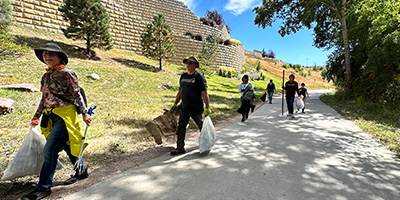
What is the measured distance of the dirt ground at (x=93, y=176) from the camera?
2.60 metres

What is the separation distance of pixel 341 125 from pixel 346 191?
5.13 metres

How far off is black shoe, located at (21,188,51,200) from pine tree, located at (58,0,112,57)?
16.2 metres

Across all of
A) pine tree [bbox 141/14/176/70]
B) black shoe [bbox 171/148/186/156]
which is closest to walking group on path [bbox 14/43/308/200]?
black shoe [bbox 171/148/186/156]

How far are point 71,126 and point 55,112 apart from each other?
257 millimetres

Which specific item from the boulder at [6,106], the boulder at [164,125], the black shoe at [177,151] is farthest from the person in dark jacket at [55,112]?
the boulder at [6,106]

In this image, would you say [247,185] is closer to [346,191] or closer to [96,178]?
[346,191]

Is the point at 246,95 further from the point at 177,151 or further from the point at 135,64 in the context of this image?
the point at 135,64

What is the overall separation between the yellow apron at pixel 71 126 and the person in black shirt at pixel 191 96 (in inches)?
69.2

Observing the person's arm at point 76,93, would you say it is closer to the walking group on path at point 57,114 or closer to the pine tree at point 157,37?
the walking group on path at point 57,114

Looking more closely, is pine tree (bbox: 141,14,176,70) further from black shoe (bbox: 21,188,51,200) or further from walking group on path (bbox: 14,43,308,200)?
black shoe (bbox: 21,188,51,200)

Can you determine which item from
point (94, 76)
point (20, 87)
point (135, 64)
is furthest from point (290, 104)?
point (135, 64)

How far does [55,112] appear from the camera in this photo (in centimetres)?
258

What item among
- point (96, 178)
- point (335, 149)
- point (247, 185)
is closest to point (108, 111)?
point (96, 178)

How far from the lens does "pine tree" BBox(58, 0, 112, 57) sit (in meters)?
15.5
